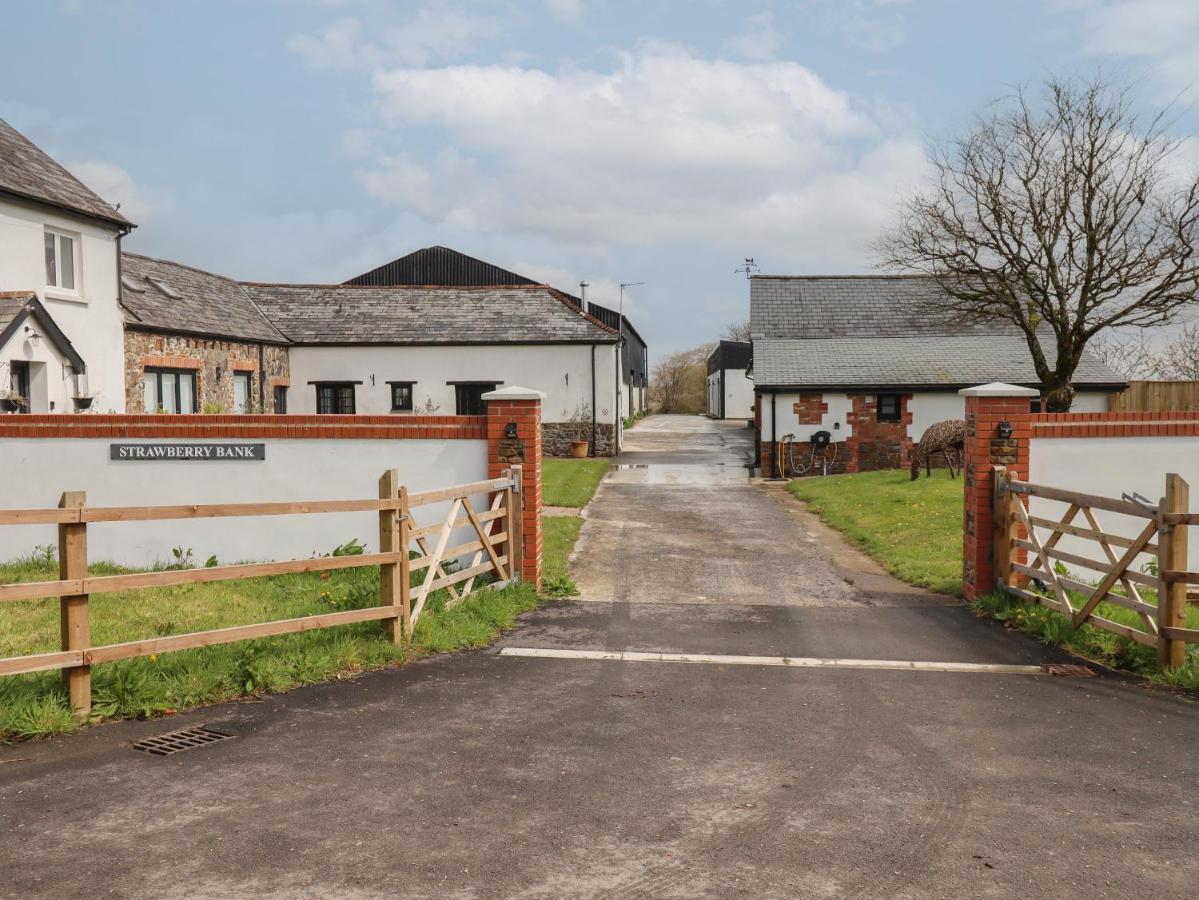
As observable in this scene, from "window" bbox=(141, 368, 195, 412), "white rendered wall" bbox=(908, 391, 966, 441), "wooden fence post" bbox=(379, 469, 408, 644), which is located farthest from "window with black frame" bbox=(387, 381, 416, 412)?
"wooden fence post" bbox=(379, 469, 408, 644)

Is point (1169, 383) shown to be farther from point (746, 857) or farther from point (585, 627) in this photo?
point (746, 857)

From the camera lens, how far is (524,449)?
10.5 m

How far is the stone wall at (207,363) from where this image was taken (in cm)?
2211

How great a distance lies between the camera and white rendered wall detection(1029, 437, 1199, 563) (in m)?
10.7

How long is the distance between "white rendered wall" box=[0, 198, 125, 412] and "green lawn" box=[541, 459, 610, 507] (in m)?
9.27

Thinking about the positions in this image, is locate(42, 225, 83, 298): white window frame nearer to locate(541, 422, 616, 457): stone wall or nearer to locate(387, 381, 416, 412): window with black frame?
locate(387, 381, 416, 412): window with black frame

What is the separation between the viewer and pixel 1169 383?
27625 mm

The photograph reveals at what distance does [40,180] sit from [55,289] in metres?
2.15

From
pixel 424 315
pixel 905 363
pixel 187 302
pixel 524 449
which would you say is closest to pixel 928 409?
pixel 905 363

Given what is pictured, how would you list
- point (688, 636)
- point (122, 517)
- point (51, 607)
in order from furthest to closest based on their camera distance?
point (51, 607), point (688, 636), point (122, 517)

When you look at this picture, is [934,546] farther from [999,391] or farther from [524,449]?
[524,449]

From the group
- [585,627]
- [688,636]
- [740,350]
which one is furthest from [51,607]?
[740,350]

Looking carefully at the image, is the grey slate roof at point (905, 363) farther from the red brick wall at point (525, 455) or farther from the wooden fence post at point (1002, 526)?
the red brick wall at point (525, 455)

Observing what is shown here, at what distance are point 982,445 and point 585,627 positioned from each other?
4628mm
